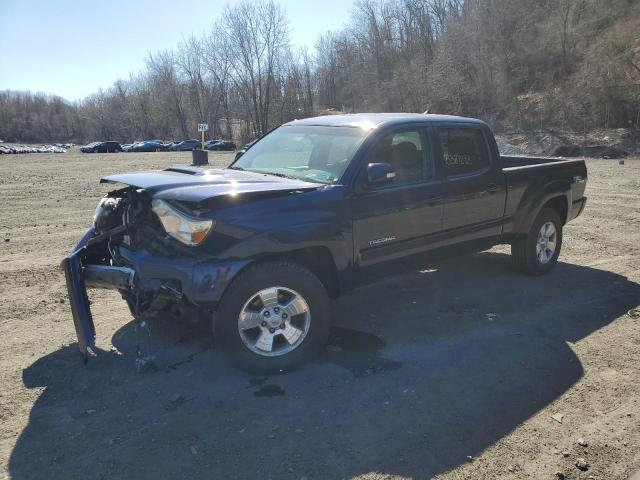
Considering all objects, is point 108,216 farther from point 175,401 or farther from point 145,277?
point 175,401

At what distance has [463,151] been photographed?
5156 mm

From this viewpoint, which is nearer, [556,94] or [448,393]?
[448,393]

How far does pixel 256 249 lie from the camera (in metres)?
3.58

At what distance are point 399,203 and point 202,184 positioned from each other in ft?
5.61

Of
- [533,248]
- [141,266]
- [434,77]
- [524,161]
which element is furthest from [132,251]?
[434,77]

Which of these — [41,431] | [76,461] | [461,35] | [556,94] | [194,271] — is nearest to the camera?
[76,461]

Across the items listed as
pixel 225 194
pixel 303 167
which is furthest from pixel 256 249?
pixel 303 167

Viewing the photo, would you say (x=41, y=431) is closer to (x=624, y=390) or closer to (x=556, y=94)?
(x=624, y=390)

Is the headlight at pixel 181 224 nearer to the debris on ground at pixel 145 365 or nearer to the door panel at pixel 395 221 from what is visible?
the debris on ground at pixel 145 365

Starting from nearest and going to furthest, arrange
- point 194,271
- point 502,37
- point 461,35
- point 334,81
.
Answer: point 194,271
point 502,37
point 461,35
point 334,81

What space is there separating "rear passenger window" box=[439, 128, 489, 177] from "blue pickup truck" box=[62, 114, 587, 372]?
0.02m

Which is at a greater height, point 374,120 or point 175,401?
point 374,120

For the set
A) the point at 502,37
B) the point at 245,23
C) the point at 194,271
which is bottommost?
the point at 194,271

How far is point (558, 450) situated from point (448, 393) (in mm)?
788
